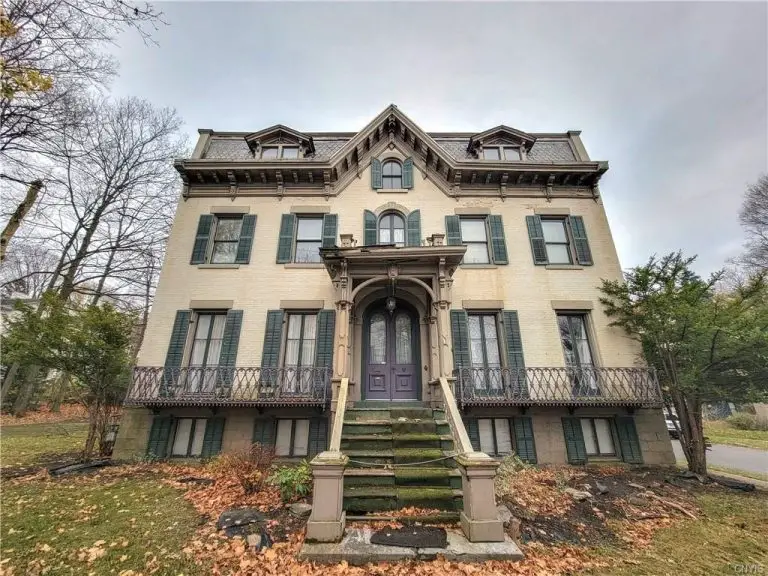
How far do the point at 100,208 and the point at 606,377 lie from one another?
22460 millimetres

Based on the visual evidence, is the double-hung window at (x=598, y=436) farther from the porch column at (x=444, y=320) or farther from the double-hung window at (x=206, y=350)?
the double-hung window at (x=206, y=350)

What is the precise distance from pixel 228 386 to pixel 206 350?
5.02 feet

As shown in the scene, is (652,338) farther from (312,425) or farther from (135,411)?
(135,411)

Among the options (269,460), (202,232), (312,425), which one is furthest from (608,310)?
(202,232)

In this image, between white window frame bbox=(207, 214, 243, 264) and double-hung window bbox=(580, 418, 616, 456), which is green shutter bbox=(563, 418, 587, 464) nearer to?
double-hung window bbox=(580, 418, 616, 456)

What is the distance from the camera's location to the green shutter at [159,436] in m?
8.41

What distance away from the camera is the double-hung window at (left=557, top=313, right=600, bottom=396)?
29.4ft

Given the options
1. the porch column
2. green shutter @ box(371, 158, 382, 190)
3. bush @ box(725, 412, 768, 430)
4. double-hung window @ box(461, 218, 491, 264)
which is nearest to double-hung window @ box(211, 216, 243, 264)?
green shutter @ box(371, 158, 382, 190)

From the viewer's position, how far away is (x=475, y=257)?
10.5 m

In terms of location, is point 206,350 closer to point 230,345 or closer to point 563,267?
point 230,345

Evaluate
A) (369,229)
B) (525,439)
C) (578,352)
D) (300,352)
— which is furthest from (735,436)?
(300,352)

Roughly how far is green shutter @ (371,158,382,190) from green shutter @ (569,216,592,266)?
6.71m

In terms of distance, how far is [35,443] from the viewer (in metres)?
10.8

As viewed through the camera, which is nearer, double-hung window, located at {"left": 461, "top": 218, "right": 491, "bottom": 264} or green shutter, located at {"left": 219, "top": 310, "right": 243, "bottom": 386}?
green shutter, located at {"left": 219, "top": 310, "right": 243, "bottom": 386}
